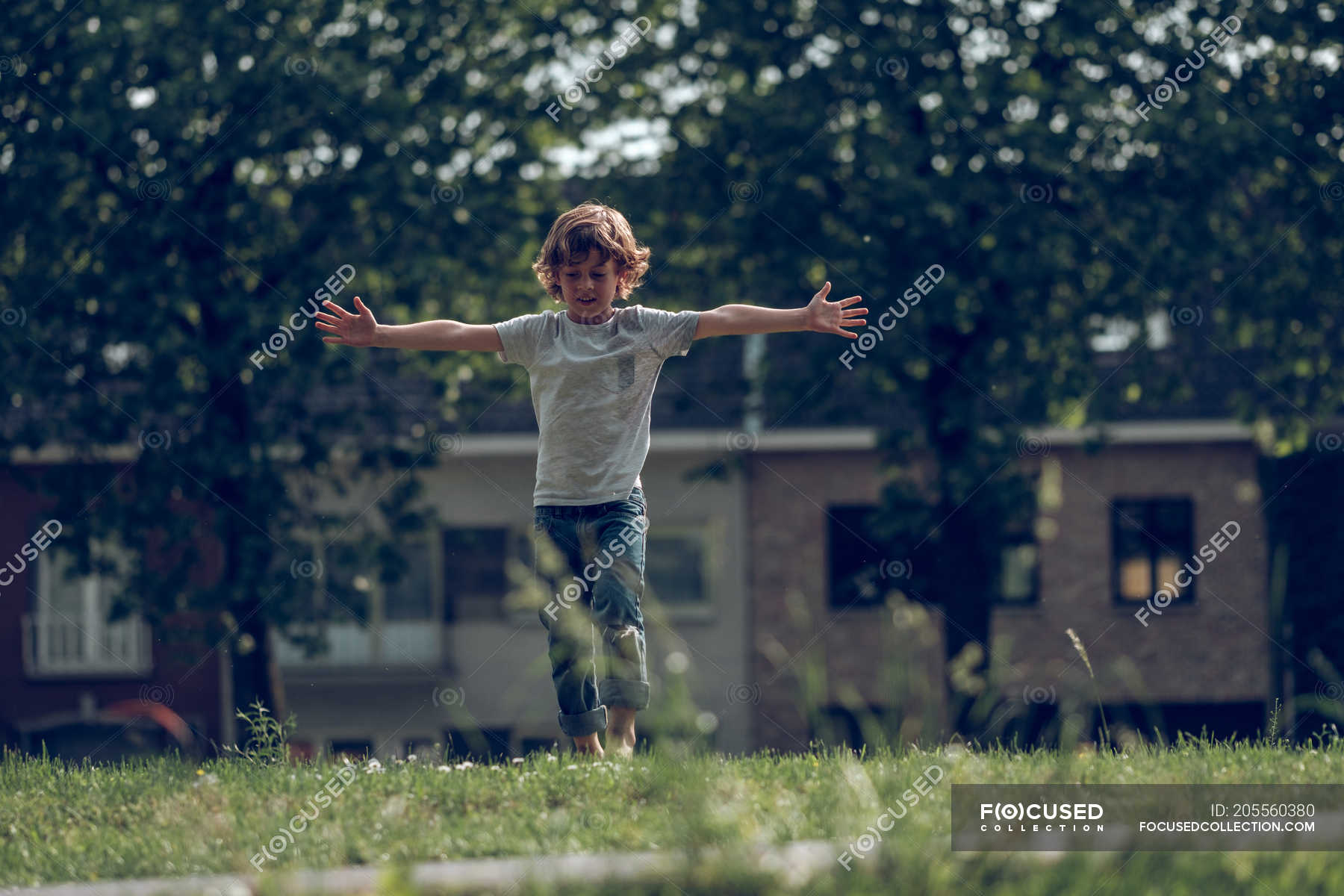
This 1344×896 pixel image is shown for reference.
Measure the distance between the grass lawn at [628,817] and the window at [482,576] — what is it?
55.4ft

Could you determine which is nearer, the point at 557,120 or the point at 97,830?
the point at 97,830

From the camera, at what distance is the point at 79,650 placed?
21.6 m

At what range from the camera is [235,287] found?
12234mm

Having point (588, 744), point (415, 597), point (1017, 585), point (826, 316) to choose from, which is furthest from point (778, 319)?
point (415, 597)

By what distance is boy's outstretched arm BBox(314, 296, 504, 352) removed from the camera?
16.4 ft

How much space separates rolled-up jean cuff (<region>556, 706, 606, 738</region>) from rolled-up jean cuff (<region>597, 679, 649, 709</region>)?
0.32 ft

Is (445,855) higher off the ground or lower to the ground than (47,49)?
lower

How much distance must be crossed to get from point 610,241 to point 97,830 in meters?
2.51

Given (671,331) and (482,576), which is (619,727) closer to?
(671,331)

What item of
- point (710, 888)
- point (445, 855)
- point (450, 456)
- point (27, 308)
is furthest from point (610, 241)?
point (450, 456)

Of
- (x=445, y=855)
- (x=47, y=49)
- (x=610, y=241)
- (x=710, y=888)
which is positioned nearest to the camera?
(x=710, y=888)

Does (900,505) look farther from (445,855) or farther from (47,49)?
(445,855)

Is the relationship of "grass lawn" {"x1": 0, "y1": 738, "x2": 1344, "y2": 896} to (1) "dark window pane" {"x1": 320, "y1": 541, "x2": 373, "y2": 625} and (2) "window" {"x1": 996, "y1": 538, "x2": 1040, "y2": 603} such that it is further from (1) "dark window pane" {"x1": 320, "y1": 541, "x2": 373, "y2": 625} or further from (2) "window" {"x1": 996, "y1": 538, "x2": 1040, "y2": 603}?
(2) "window" {"x1": 996, "y1": 538, "x2": 1040, "y2": 603}

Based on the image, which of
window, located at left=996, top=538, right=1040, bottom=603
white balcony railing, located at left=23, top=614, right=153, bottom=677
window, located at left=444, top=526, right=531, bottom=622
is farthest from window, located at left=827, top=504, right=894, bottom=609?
white balcony railing, located at left=23, top=614, right=153, bottom=677
